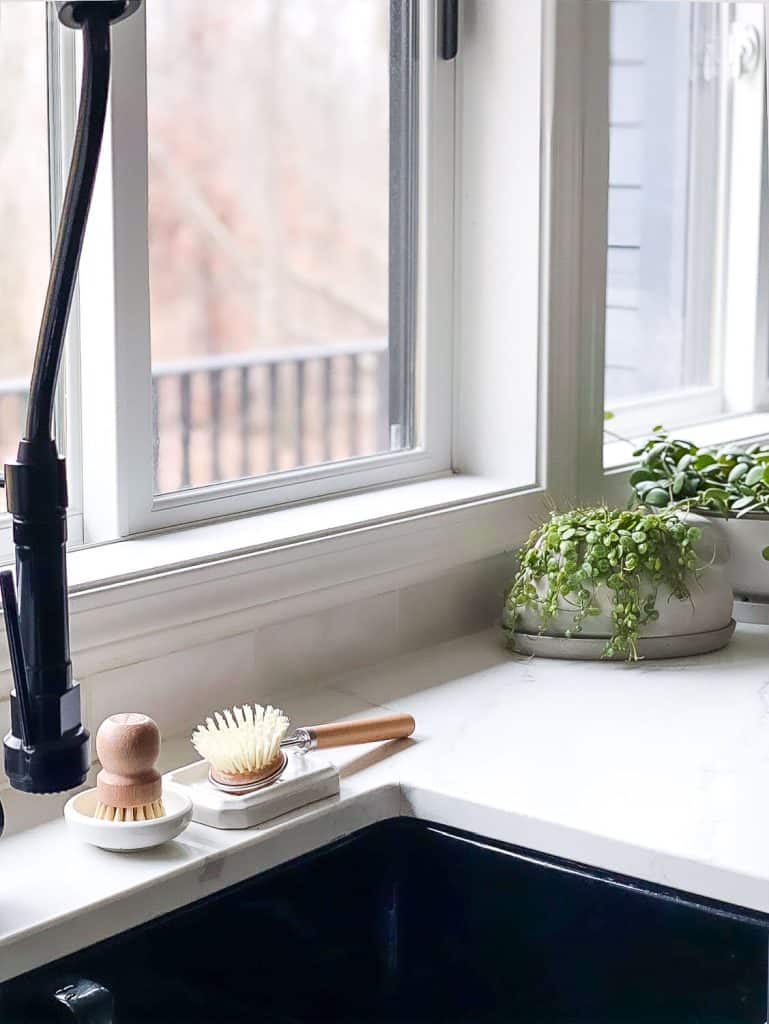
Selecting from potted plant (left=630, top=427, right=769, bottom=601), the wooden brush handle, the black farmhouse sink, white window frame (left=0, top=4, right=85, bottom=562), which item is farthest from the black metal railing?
the black farmhouse sink

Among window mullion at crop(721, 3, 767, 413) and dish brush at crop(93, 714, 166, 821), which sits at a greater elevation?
window mullion at crop(721, 3, 767, 413)

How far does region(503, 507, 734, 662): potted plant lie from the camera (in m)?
1.63

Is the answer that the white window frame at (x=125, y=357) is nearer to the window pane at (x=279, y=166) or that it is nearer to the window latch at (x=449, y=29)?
the window pane at (x=279, y=166)

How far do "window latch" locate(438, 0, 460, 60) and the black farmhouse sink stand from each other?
104 centimetres

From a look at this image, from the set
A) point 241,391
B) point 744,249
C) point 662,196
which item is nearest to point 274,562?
point 662,196

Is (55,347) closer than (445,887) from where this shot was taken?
Yes

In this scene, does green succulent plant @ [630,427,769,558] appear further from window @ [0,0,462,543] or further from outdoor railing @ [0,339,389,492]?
outdoor railing @ [0,339,389,492]

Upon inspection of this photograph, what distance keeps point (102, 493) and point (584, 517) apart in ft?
1.85

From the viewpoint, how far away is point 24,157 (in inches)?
57.5

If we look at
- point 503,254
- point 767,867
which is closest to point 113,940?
point 767,867

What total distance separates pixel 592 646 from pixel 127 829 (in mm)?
722

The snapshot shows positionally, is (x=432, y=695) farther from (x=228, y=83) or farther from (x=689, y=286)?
(x=689, y=286)

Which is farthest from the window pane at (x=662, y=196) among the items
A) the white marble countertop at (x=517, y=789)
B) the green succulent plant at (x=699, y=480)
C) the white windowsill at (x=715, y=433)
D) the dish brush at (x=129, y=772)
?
the dish brush at (x=129, y=772)

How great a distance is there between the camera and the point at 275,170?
184cm
